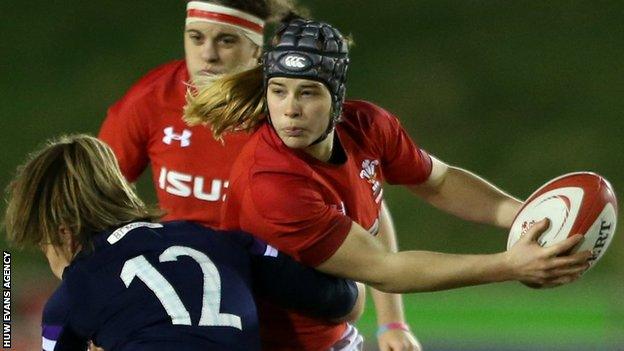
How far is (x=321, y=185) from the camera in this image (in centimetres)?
259

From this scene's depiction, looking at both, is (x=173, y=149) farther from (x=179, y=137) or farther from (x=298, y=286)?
(x=298, y=286)

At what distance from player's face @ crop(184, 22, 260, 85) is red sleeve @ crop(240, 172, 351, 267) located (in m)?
0.88

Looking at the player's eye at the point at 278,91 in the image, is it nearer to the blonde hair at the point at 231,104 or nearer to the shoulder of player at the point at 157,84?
the blonde hair at the point at 231,104

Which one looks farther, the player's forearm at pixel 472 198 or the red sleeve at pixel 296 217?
the player's forearm at pixel 472 198

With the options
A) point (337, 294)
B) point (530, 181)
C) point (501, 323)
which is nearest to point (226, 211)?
point (337, 294)

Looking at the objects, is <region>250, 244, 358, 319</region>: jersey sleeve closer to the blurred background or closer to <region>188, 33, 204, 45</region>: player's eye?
<region>188, 33, 204, 45</region>: player's eye

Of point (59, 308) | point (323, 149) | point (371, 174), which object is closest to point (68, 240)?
point (59, 308)

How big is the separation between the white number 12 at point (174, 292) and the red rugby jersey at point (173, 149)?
105 cm

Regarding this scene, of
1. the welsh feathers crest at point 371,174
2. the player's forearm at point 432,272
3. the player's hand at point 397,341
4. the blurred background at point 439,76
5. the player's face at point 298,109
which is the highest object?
the player's face at point 298,109

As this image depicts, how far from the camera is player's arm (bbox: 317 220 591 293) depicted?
2.37 m

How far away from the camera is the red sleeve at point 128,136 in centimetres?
350

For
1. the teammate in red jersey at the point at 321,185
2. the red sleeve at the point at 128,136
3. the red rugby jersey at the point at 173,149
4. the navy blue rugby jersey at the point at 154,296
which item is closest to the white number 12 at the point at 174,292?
the navy blue rugby jersey at the point at 154,296

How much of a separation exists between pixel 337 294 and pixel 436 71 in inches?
214

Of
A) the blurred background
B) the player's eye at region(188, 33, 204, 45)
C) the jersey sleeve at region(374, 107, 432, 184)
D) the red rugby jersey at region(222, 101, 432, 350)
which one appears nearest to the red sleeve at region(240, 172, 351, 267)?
the red rugby jersey at region(222, 101, 432, 350)
